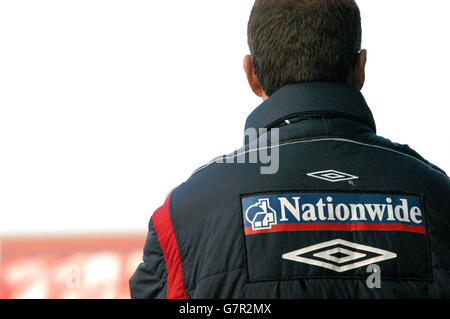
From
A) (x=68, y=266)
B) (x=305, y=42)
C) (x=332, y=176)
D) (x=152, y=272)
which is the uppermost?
(x=305, y=42)

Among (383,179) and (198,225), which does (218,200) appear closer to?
(198,225)

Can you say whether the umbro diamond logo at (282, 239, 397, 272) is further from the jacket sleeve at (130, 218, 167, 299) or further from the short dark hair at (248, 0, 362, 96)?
the short dark hair at (248, 0, 362, 96)

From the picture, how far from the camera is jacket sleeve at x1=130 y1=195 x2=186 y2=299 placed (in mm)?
748

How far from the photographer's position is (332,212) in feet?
2.39

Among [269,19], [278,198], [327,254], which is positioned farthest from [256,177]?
[269,19]

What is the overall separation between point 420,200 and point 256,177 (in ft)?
0.81

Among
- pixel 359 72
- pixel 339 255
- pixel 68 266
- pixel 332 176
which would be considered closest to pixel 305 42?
pixel 359 72

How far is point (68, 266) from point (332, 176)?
11.5 ft

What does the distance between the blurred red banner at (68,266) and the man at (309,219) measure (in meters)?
2.68

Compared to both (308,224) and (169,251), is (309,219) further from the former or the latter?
(169,251)

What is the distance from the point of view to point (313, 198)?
0.74 meters

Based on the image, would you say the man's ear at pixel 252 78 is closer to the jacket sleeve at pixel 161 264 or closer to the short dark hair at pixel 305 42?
the short dark hair at pixel 305 42

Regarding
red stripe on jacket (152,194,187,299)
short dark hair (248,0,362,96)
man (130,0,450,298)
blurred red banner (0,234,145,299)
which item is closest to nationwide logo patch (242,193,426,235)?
man (130,0,450,298)
